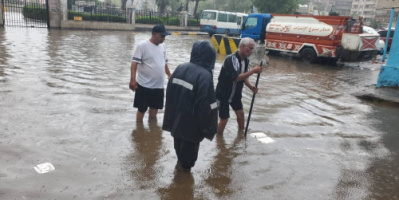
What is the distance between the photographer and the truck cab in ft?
59.0

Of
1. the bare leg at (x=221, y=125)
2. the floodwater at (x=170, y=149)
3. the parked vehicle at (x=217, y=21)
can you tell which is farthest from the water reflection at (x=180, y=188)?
the parked vehicle at (x=217, y=21)

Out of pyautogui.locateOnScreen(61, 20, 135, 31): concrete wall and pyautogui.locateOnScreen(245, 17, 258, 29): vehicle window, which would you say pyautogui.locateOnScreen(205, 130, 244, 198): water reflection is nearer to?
pyautogui.locateOnScreen(245, 17, 258, 29): vehicle window

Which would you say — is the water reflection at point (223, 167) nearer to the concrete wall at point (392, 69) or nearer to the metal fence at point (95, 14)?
the concrete wall at point (392, 69)

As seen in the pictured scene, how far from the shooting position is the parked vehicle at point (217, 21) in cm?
2878

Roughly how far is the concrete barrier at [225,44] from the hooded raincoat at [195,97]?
12.0 metres

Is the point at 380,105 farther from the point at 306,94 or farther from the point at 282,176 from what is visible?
the point at 282,176

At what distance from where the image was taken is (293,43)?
15.4 m

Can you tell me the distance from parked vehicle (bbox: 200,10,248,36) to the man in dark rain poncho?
25.9 metres

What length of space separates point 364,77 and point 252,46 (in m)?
9.16

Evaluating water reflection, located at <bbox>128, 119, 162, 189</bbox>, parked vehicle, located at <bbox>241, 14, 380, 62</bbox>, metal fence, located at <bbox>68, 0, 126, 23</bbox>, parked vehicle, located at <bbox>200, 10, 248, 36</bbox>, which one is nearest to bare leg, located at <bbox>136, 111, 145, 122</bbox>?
water reflection, located at <bbox>128, 119, 162, 189</bbox>

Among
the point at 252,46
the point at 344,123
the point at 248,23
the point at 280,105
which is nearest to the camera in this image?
the point at 252,46

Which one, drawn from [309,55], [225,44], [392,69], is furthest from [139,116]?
[309,55]

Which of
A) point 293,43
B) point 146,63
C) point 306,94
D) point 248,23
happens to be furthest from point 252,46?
point 248,23

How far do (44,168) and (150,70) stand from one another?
1979mm
